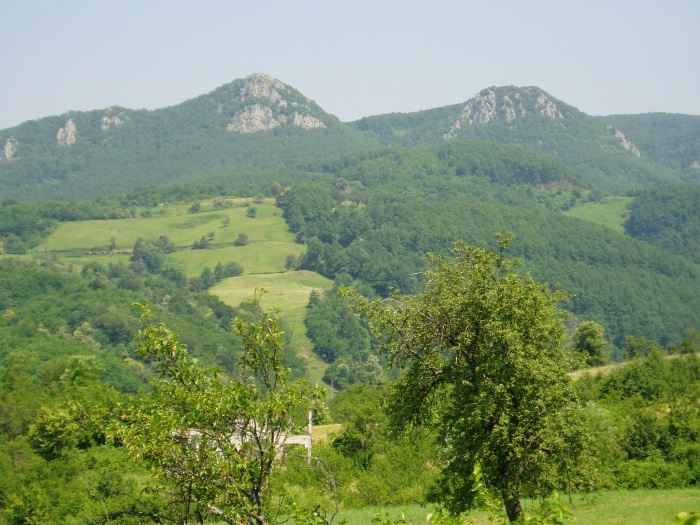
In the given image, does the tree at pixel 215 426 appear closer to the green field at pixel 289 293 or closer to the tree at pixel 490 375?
the tree at pixel 490 375

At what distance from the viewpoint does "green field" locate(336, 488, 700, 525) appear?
80.1ft

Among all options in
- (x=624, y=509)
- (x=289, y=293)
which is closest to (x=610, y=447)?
(x=624, y=509)

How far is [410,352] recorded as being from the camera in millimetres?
20250

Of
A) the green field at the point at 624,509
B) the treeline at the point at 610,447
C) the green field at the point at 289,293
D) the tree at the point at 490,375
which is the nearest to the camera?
the tree at the point at 490,375

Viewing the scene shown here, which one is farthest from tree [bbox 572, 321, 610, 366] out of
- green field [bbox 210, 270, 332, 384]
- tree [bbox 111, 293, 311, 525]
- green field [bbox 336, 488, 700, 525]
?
green field [bbox 210, 270, 332, 384]

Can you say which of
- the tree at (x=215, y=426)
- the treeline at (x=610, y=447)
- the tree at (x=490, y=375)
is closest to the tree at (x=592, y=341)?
the treeline at (x=610, y=447)

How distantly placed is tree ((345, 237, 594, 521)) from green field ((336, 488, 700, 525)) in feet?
13.6

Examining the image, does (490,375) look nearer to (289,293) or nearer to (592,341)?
(592,341)

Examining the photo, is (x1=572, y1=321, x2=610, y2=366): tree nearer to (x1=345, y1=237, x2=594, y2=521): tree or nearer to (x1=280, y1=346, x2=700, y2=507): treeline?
(x1=280, y1=346, x2=700, y2=507): treeline

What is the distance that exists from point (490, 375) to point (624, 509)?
471 inches

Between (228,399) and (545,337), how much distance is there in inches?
441

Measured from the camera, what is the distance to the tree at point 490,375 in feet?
60.4

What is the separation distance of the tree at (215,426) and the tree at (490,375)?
8502 millimetres

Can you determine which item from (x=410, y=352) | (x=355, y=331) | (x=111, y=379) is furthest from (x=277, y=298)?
(x=410, y=352)
